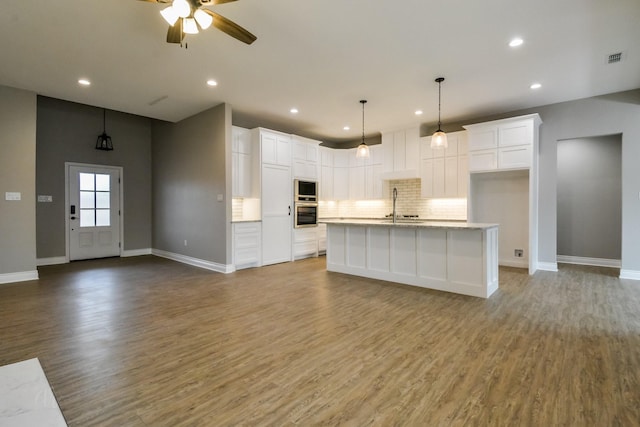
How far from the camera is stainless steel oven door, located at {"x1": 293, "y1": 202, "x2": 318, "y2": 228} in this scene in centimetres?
682

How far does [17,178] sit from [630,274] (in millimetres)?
9800

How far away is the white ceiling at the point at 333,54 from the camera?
2.91 metres

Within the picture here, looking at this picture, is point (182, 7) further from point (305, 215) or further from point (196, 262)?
point (305, 215)

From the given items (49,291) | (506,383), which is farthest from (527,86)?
(49,291)

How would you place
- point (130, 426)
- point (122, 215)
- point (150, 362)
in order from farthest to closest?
point (122, 215) → point (150, 362) → point (130, 426)

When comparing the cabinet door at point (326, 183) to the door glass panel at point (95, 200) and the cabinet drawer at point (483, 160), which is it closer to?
the cabinet drawer at point (483, 160)

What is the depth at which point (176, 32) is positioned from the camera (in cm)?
274

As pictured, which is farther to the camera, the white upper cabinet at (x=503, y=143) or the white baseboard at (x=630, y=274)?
the white upper cabinet at (x=503, y=143)

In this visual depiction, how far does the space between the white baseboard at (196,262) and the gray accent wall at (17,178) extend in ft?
7.72

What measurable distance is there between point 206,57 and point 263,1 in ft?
4.45

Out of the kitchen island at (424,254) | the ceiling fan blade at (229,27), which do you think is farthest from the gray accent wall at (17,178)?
the kitchen island at (424,254)

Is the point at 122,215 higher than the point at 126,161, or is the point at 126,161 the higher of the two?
the point at 126,161

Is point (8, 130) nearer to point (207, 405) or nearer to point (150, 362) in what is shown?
point (150, 362)

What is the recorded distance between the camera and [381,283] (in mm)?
4719
